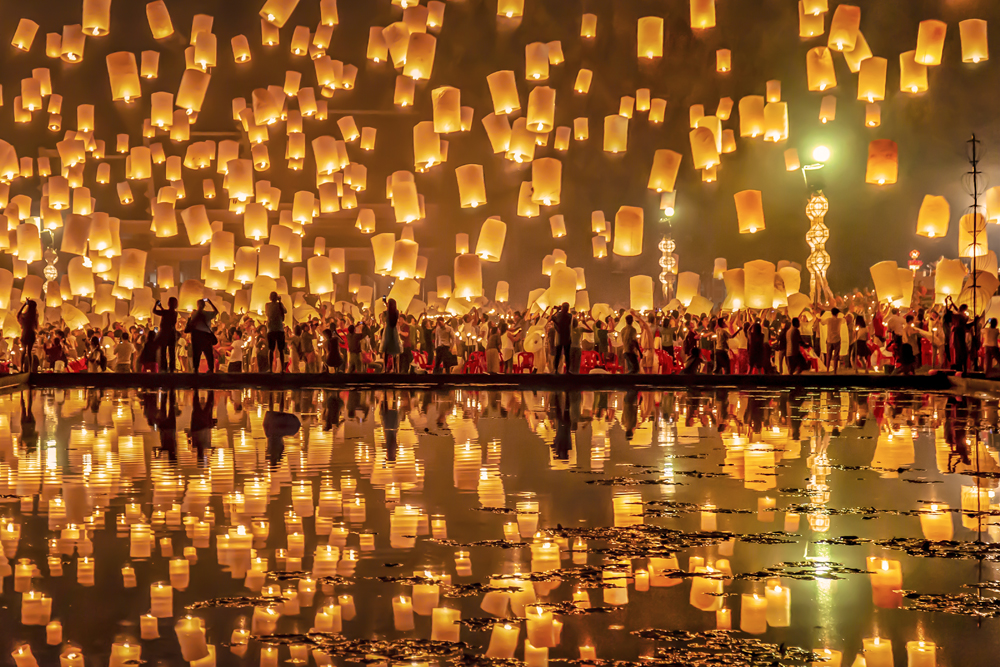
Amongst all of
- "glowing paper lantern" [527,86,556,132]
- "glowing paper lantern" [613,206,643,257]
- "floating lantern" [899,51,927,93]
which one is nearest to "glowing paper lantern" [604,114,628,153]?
"glowing paper lantern" [527,86,556,132]

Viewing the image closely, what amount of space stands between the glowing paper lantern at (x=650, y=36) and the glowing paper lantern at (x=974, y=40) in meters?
6.21

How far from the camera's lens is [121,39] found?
39.8 m

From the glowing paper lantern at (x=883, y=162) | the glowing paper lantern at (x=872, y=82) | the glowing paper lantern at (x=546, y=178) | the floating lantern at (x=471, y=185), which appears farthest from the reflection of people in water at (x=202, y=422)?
the glowing paper lantern at (x=872, y=82)

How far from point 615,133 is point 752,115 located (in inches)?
153

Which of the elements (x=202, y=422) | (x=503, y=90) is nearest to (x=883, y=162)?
(x=503, y=90)

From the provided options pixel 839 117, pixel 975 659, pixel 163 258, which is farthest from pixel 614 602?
pixel 163 258

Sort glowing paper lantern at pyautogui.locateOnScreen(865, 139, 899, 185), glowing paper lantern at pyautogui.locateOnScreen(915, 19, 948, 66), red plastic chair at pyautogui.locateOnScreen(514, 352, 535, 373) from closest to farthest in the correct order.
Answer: glowing paper lantern at pyautogui.locateOnScreen(865, 139, 899, 185), glowing paper lantern at pyautogui.locateOnScreen(915, 19, 948, 66), red plastic chair at pyautogui.locateOnScreen(514, 352, 535, 373)

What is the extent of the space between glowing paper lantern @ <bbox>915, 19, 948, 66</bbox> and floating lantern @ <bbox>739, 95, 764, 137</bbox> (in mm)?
3330

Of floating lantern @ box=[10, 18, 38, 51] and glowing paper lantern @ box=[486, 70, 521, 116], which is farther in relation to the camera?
floating lantern @ box=[10, 18, 38, 51]

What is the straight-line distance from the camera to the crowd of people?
2250 centimetres

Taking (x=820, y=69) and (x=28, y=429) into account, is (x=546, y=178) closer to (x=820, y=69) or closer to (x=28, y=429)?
(x=820, y=69)

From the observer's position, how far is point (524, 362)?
1011 inches

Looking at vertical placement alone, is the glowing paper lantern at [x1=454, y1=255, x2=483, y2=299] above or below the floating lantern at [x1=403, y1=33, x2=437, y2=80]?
below

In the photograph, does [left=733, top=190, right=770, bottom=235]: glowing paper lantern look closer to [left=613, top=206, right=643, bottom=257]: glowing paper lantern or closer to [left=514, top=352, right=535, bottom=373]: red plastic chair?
[left=613, top=206, right=643, bottom=257]: glowing paper lantern
